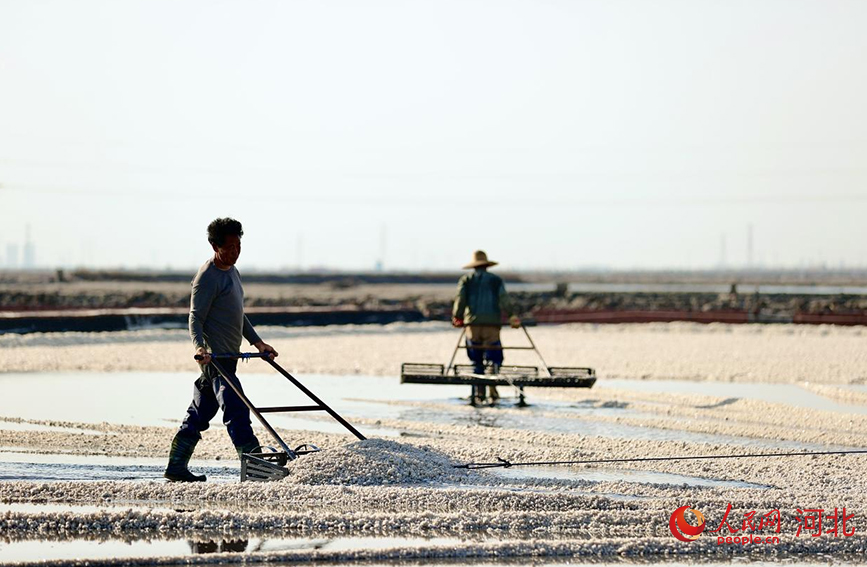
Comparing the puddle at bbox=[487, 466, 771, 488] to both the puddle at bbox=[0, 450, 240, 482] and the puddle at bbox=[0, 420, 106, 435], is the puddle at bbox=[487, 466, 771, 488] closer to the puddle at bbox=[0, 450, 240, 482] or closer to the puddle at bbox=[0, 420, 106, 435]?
the puddle at bbox=[0, 450, 240, 482]

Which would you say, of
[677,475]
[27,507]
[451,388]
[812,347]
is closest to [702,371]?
[451,388]

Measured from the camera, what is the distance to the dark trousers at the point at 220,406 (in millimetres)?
7859

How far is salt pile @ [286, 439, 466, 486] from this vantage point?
25.1ft

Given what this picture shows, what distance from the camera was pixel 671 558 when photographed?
6.14 m

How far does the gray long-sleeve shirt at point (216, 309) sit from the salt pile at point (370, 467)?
37.7 inches

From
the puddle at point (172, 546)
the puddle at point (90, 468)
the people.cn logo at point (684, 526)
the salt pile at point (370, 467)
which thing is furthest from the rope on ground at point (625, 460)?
the puddle at point (172, 546)

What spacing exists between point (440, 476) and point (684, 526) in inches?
77.0

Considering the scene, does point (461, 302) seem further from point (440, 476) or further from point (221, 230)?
point (221, 230)

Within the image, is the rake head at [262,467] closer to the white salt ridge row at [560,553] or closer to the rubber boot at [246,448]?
the rubber boot at [246,448]

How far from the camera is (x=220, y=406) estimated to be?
7.98 m

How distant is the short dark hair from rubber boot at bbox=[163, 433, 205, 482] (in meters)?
1.34

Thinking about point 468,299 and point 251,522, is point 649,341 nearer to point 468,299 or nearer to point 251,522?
point 468,299

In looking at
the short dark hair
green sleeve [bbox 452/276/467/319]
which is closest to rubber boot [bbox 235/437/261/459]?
the short dark hair

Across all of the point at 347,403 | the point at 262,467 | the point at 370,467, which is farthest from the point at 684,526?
the point at 347,403
